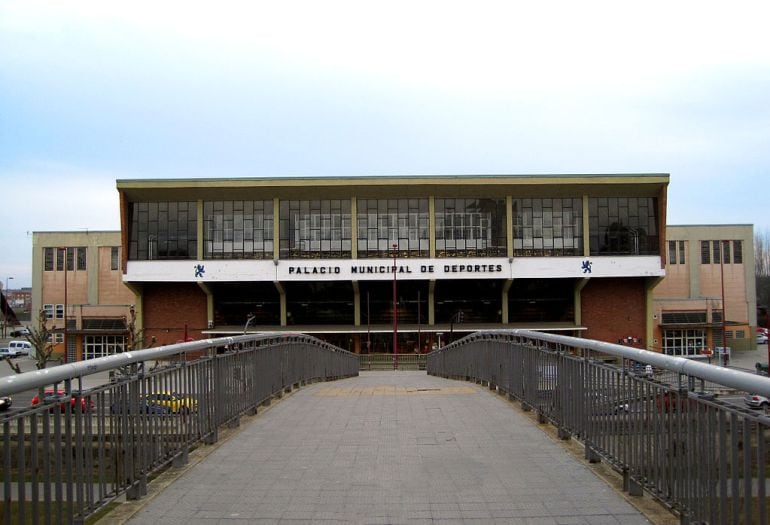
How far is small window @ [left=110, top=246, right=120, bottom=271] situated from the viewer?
64938 mm

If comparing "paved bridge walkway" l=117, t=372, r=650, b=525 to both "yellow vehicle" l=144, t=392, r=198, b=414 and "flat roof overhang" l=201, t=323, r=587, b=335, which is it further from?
"flat roof overhang" l=201, t=323, r=587, b=335

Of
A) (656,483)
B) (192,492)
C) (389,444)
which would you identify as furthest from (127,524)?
(656,483)

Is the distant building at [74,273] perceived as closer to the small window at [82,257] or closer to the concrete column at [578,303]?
the small window at [82,257]

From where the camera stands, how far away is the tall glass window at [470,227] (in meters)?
53.7

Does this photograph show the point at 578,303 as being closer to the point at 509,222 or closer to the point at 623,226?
the point at 623,226

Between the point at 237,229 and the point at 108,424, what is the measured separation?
50113mm

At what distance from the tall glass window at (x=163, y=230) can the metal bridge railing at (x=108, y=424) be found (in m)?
46.7

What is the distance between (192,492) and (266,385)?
523cm

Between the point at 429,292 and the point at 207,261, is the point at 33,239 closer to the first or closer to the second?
the point at 207,261

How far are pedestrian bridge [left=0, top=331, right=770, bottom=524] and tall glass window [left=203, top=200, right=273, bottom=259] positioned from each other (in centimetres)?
4461

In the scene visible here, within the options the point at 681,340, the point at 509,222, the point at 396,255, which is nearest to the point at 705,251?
the point at 681,340

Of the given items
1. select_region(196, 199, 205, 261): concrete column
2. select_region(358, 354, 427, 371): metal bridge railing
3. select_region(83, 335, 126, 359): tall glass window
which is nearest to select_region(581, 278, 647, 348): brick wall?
select_region(358, 354, 427, 371): metal bridge railing

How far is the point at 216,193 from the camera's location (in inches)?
2117

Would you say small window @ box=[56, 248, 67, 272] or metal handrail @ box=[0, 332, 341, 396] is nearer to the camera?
metal handrail @ box=[0, 332, 341, 396]
